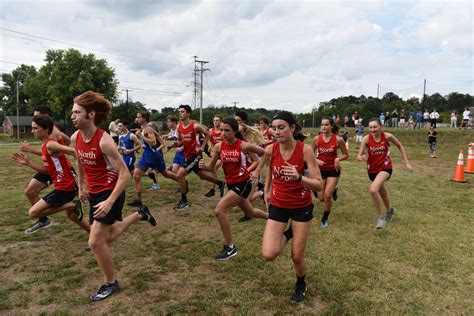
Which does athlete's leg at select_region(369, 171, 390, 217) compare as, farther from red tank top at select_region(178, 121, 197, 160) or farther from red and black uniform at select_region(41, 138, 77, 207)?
red and black uniform at select_region(41, 138, 77, 207)

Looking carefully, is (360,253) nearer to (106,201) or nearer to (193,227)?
(193,227)

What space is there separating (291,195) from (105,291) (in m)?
2.60

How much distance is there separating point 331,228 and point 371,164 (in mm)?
1574

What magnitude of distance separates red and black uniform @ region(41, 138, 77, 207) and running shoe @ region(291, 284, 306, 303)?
3.98 m

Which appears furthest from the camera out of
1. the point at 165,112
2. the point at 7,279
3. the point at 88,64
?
the point at 165,112

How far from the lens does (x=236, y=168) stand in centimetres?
560

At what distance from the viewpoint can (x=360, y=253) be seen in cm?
548

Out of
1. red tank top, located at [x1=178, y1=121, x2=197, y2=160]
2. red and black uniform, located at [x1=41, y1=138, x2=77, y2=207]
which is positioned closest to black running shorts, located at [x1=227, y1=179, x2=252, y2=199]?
red and black uniform, located at [x1=41, y1=138, x2=77, y2=207]

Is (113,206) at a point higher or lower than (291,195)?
lower

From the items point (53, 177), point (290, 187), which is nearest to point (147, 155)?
point (53, 177)

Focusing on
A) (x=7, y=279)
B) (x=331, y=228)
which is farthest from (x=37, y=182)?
(x=331, y=228)

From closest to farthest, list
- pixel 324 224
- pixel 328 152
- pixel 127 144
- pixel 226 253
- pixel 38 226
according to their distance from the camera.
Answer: pixel 226 253
pixel 38 226
pixel 324 224
pixel 328 152
pixel 127 144

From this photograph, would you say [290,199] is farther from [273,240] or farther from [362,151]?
[362,151]

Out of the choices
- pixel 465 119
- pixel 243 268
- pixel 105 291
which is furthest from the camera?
pixel 465 119
